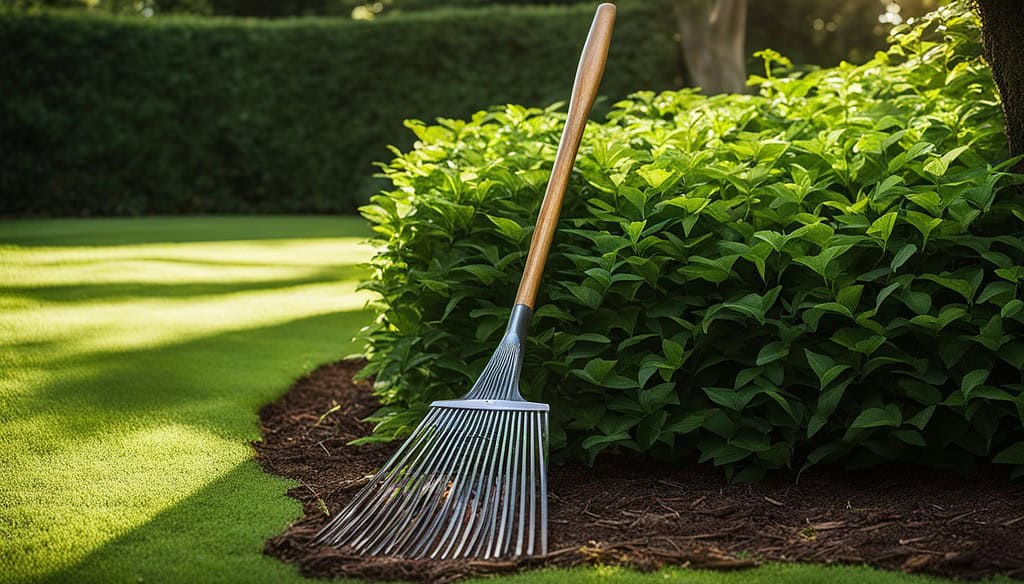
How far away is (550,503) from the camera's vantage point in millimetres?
2312

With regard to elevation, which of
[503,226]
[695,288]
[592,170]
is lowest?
[695,288]

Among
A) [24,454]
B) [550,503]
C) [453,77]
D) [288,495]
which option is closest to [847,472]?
[550,503]

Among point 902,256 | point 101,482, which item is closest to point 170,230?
point 101,482

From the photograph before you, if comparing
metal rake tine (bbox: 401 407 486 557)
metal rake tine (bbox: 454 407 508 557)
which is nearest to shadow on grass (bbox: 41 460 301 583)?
metal rake tine (bbox: 401 407 486 557)

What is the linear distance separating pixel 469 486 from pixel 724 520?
664 mm

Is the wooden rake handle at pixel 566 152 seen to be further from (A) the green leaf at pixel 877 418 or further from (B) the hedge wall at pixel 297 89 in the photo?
(B) the hedge wall at pixel 297 89

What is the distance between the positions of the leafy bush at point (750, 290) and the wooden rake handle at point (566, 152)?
0.12m

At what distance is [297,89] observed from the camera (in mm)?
13117

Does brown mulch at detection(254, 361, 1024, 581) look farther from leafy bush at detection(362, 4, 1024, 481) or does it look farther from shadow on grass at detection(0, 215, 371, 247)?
shadow on grass at detection(0, 215, 371, 247)

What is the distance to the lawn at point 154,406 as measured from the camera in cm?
195

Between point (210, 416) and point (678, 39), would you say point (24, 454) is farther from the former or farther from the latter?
point (678, 39)

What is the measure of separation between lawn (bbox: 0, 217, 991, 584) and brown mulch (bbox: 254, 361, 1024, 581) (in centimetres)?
8

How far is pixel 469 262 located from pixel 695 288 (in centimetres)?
73

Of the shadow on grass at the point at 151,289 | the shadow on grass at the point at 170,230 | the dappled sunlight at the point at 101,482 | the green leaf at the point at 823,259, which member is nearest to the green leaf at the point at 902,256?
the green leaf at the point at 823,259
